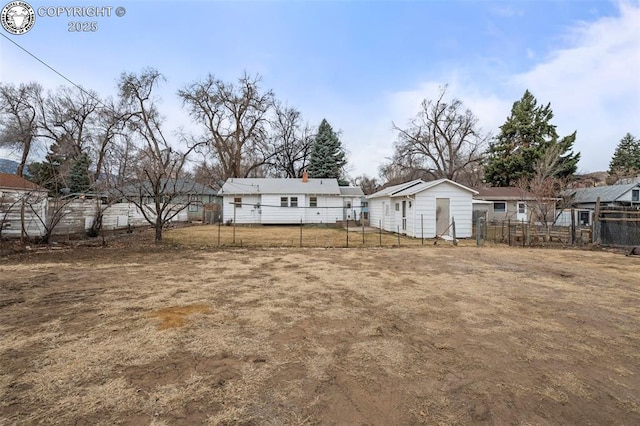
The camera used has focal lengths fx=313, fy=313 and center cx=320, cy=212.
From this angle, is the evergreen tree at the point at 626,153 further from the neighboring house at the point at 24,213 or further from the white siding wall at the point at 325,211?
the neighboring house at the point at 24,213

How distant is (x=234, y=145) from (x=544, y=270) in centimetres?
3291

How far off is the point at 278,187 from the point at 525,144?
84.2 feet

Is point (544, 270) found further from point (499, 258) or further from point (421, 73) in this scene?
point (421, 73)

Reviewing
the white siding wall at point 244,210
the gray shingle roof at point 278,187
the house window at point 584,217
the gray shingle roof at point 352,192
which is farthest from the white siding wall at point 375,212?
the house window at point 584,217

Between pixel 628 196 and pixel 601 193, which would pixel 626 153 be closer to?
pixel 601 193

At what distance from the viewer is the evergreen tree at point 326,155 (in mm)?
36625

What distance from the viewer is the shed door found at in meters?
15.5

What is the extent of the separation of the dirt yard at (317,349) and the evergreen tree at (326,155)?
97.4 feet

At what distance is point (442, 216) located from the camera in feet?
51.3

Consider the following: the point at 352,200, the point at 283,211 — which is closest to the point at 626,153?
the point at 352,200

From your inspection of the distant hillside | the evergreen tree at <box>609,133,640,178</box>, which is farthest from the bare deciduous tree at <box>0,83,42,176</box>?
the evergreen tree at <box>609,133,640,178</box>

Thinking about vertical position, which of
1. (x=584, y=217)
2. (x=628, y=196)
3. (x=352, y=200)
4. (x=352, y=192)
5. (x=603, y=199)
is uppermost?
(x=352, y=192)

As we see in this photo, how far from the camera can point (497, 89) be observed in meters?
16.9

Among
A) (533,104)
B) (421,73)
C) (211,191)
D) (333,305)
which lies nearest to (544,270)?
(333,305)
